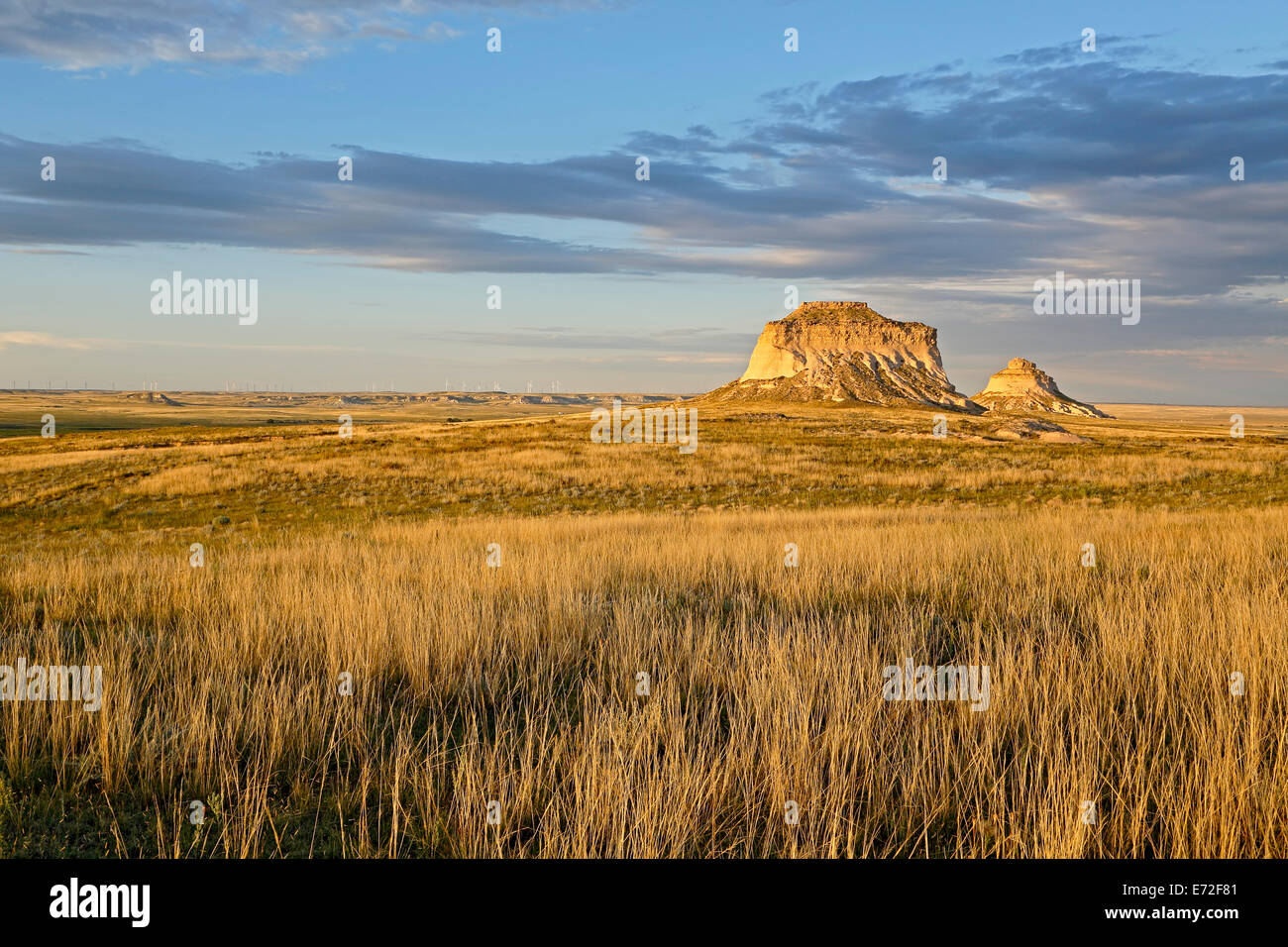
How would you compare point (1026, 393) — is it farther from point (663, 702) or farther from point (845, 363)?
point (663, 702)

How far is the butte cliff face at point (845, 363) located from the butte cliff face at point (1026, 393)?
56.8 ft

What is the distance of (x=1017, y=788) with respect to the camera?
12.4 feet

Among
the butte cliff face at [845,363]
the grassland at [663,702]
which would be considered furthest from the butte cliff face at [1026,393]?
the grassland at [663,702]

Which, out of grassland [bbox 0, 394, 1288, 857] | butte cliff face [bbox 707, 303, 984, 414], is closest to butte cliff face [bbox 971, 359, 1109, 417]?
butte cliff face [bbox 707, 303, 984, 414]

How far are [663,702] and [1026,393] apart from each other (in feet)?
579

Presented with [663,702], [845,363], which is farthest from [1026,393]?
[663,702]

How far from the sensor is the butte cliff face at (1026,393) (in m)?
151

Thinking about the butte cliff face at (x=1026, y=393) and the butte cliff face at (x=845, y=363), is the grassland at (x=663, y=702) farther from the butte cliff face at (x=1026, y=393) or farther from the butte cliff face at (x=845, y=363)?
the butte cliff face at (x=1026, y=393)

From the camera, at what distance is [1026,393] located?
534ft

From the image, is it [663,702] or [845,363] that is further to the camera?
[845,363]
